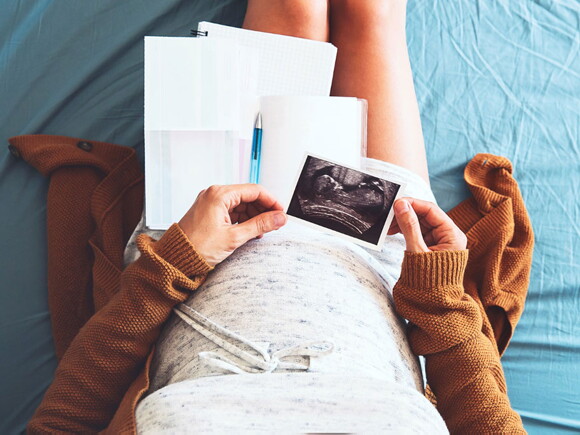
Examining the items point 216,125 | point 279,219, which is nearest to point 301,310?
point 279,219

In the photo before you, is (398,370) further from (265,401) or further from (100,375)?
(100,375)

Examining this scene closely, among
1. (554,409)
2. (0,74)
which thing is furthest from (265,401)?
(0,74)

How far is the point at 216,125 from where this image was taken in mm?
910

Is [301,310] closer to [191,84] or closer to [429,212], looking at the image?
[429,212]

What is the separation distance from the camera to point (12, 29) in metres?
1.09

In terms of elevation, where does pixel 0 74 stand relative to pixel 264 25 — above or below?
below

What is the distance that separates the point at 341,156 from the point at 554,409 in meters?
0.62

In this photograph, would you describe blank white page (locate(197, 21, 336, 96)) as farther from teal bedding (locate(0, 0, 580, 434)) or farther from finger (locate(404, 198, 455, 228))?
finger (locate(404, 198, 455, 228))

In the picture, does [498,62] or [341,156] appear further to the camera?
[498,62]

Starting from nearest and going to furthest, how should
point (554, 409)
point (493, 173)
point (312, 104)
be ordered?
point (312, 104)
point (554, 409)
point (493, 173)

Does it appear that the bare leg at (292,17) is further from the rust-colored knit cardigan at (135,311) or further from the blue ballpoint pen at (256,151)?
the rust-colored knit cardigan at (135,311)

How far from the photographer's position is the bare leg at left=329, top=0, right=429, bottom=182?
0.99 m

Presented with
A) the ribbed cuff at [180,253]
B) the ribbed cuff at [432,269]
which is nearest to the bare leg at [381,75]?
the ribbed cuff at [432,269]

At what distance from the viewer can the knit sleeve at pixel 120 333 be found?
2.48 ft
